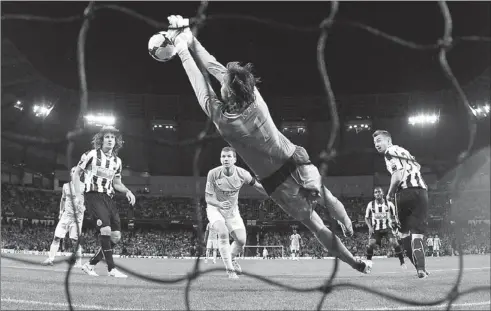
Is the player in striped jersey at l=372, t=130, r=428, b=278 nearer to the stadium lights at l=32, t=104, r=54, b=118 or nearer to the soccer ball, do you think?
the soccer ball

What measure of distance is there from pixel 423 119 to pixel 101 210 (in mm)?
14026

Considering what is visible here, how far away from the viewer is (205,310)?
3385mm

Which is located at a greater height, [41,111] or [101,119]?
[41,111]

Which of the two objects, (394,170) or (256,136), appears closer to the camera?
(256,136)

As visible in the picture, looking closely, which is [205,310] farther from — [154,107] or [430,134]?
[430,134]

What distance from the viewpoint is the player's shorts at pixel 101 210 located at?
17.0 feet

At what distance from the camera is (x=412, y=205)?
13.7 feet

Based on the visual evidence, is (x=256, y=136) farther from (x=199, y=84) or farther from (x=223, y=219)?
(x=223, y=219)

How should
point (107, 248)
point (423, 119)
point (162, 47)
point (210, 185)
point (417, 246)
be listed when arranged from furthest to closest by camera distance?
1. point (423, 119)
2. point (210, 185)
3. point (107, 248)
4. point (417, 246)
5. point (162, 47)

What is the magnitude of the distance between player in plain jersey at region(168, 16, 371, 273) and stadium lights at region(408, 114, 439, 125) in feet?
42.8

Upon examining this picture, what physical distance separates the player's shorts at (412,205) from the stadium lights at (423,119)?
10461mm

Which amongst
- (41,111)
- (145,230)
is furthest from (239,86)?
(41,111)

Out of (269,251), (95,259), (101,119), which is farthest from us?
(269,251)

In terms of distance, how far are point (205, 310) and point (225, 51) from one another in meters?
9.34
